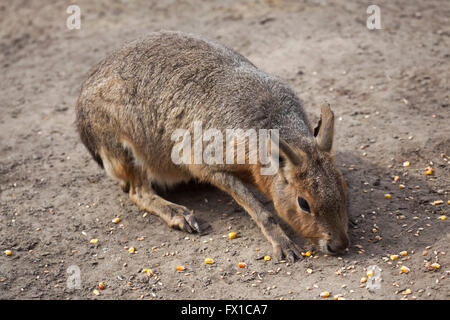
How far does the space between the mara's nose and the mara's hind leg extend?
160 cm

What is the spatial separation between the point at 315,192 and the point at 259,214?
31.3 inches

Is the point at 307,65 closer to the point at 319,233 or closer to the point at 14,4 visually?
the point at 319,233

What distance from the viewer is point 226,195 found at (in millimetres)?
6480

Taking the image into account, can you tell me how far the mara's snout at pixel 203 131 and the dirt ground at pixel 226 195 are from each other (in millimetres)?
339

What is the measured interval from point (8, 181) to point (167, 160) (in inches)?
87.1

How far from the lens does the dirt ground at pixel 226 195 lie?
5.10m

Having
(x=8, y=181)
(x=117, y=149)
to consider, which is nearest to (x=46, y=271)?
(x=117, y=149)
